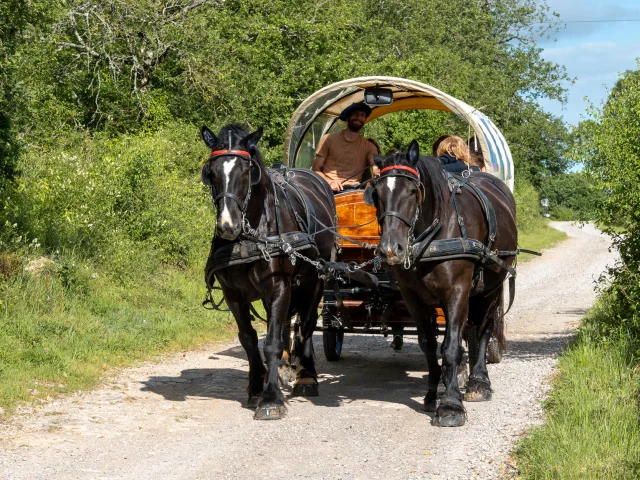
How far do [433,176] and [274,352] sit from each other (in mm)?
1885

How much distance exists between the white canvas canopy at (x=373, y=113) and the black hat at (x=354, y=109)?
0.17 meters

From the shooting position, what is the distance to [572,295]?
53.3ft

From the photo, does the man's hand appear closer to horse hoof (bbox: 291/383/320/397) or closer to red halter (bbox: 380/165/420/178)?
horse hoof (bbox: 291/383/320/397)

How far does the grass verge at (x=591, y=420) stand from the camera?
5.04m

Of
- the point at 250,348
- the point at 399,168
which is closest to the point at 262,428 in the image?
the point at 250,348

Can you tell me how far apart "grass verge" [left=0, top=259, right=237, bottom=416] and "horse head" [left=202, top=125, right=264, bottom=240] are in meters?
2.26

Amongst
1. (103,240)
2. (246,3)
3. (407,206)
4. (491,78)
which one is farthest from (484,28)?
(407,206)

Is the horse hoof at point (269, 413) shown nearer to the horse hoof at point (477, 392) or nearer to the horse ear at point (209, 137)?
the horse hoof at point (477, 392)

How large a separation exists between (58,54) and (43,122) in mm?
1594

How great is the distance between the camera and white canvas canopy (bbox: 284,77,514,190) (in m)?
9.25

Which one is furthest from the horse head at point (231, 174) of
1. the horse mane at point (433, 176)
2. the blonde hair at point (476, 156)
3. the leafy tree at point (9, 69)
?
the leafy tree at point (9, 69)

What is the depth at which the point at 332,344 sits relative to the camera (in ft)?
31.8

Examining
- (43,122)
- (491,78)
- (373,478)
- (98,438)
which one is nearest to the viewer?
(373,478)

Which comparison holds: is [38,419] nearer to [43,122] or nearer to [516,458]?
[516,458]
